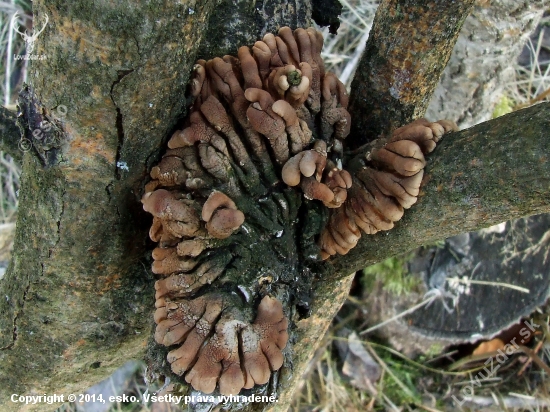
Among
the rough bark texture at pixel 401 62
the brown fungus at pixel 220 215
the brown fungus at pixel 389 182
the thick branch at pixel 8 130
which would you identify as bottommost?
the thick branch at pixel 8 130

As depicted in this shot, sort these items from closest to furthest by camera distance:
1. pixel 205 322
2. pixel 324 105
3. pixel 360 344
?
pixel 205 322 → pixel 324 105 → pixel 360 344

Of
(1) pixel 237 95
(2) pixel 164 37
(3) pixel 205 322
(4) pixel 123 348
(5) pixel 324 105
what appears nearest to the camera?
(2) pixel 164 37

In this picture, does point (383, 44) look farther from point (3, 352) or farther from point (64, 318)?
point (3, 352)

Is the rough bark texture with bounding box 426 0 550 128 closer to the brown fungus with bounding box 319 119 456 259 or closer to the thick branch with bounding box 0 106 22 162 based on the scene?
the brown fungus with bounding box 319 119 456 259

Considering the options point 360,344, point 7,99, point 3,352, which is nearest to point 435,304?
point 360,344

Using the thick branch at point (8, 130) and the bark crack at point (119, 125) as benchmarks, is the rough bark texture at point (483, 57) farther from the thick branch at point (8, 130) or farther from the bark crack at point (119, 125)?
the thick branch at point (8, 130)

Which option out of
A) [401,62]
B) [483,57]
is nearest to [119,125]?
[401,62]

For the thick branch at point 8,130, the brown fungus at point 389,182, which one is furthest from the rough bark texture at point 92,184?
the brown fungus at point 389,182
